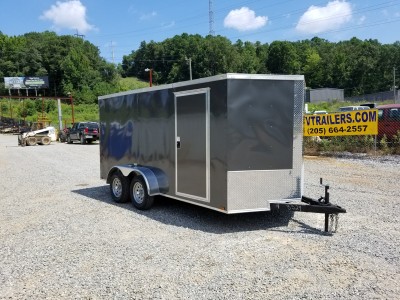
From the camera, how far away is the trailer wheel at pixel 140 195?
793cm

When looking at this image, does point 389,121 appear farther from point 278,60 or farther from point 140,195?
point 278,60

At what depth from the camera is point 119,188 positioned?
8977mm

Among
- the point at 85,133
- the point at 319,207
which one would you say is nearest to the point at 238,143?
the point at 319,207

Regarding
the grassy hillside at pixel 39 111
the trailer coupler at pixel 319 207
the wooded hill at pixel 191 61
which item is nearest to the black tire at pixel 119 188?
the trailer coupler at pixel 319 207

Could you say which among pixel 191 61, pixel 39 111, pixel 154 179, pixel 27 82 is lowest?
pixel 154 179

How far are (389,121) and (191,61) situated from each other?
296 feet

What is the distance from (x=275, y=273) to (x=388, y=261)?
1.52m

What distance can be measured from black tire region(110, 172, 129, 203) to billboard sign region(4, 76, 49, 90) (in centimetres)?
9736

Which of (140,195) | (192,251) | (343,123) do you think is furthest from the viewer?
(343,123)

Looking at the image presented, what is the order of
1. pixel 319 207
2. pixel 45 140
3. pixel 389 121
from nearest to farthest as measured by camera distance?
pixel 319 207
pixel 389 121
pixel 45 140

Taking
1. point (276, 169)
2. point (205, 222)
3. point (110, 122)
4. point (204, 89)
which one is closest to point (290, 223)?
point (276, 169)

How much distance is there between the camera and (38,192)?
10.6 metres

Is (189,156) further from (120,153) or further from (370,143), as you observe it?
(370,143)

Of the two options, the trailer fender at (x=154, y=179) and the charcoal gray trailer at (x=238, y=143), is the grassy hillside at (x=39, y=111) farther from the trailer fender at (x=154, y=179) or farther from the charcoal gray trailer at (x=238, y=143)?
the charcoal gray trailer at (x=238, y=143)
